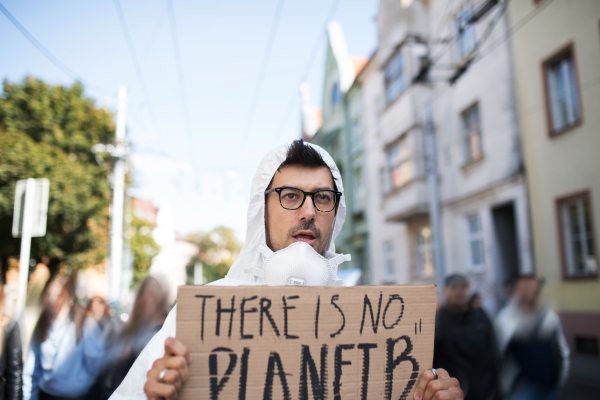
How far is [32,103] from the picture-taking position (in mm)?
20656

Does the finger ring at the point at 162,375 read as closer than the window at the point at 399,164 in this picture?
Yes

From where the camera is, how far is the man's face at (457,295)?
493 centimetres

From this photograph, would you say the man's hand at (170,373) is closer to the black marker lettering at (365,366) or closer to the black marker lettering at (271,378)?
the black marker lettering at (271,378)

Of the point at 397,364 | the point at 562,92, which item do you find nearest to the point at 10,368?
the point at 397,364

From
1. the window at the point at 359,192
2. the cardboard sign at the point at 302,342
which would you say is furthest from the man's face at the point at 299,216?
the window at the point at 359,192

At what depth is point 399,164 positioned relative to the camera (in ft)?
55.0

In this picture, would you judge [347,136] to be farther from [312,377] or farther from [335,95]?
[312,377]

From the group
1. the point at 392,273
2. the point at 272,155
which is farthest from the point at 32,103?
the point at 272,155

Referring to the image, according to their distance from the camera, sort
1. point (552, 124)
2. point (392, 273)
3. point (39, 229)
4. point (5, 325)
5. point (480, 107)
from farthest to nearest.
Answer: point (392, 273) < point (480, 107) < point (552, 124) < point (39, 229) < point (5, 325)

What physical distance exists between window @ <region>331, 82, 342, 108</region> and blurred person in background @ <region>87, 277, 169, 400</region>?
21.8 metres

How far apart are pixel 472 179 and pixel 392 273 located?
6783 millimetres

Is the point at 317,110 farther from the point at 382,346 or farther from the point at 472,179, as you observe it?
the point at 382,346

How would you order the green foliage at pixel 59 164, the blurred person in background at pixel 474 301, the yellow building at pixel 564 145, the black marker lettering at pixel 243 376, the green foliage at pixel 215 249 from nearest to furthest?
the black marker lettering at pixel 243 376, the blurred person in background at pixel 474 301, the yellow building at pixel 564 145, the green foliage at pixel 59 164, the green foliage at pixel 215 249

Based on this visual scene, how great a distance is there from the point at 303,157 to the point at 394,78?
52.1 feet
